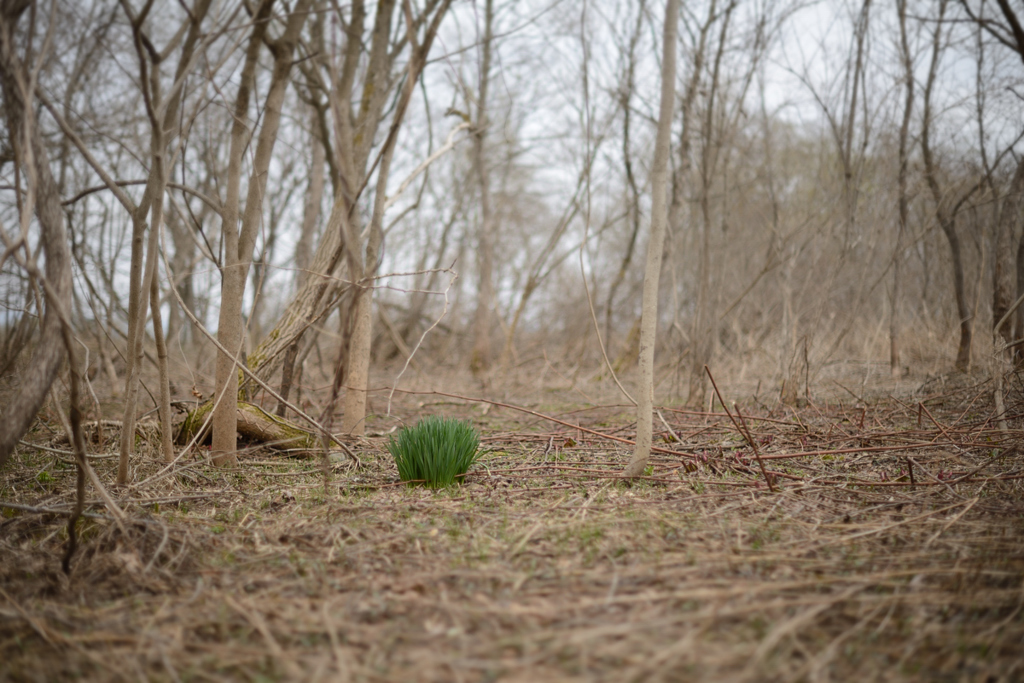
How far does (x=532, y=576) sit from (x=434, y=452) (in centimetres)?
109

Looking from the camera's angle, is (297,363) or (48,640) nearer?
(48,640)

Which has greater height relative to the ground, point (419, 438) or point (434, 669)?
point (419, 438)

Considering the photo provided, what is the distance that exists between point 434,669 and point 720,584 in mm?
785

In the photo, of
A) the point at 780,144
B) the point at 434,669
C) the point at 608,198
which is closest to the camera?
the point at 434,669

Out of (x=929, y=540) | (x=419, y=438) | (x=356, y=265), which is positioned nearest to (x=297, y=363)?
(x=419, y=438)

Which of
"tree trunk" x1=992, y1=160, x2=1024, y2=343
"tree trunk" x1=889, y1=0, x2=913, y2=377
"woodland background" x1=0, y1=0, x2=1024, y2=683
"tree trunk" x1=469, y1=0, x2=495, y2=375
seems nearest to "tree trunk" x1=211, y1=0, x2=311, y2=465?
"woodland background" x1=0, y1=0, x2=1024, y2=683

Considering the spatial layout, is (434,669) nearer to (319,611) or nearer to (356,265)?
(319,611)

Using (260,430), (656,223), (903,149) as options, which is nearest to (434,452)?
(656,223)

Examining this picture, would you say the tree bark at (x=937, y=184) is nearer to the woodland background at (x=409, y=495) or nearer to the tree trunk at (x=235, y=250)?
the woodland background at (x=409, y=495)

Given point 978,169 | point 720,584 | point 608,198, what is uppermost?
point 608,198

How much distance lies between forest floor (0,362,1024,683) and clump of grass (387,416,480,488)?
88mm

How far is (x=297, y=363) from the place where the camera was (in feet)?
15.6

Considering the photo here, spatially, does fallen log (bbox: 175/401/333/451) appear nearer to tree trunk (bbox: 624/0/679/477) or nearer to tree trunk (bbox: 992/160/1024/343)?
tree trunk (bbox: 624/0/679/477)

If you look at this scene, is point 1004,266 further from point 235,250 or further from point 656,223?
point 235,250
